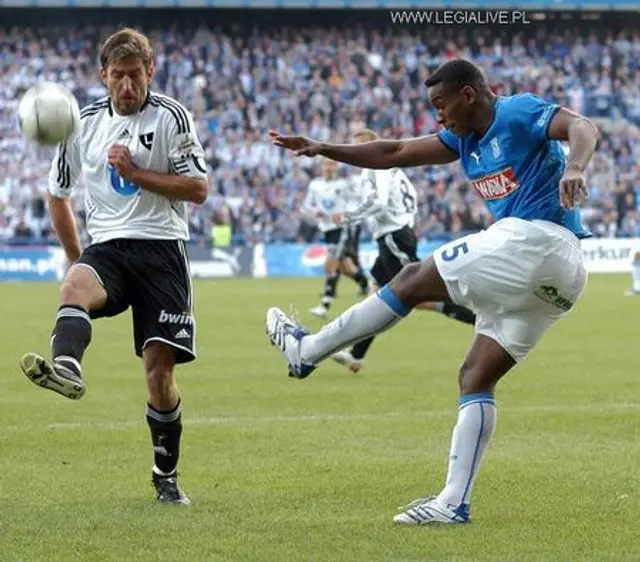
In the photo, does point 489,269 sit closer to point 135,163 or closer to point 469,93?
point 469,93

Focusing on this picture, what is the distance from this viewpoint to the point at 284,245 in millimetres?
36750

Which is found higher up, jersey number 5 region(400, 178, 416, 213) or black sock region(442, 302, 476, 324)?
jersey number 5 region(400, 178, 416, 213)

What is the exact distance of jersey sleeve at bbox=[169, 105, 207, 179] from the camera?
7.66 metres

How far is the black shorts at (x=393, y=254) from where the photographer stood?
52.0 ft

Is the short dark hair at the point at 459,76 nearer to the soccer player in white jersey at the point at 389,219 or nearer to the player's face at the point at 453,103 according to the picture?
the player's face at the point at 453,103

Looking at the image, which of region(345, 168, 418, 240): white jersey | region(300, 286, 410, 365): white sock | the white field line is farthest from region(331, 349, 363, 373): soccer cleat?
region(300, 286, 410, 365): white sock

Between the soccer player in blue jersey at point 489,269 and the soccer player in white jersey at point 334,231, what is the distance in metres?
15.6

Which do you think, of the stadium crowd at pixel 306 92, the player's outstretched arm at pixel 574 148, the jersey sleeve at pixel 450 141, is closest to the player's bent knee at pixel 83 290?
the jersey sleeve at pixel 450 141

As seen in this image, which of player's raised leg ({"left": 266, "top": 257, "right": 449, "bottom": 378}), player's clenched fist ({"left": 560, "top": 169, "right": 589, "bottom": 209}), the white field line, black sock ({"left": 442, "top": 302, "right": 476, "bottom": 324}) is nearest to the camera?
player's clenched fist ({"left": 560, "top": 169, "right": 589, "bottom": 209})

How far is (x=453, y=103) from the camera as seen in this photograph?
696cm

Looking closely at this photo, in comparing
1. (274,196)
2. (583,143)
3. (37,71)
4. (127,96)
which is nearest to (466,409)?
(583,143)

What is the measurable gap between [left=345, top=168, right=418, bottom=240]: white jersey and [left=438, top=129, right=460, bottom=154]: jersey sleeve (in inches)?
339

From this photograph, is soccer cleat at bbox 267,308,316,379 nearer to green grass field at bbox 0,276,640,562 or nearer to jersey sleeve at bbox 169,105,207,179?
green grass field at bbox 0,276,640,562

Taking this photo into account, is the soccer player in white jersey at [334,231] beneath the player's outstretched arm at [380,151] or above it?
beneath
